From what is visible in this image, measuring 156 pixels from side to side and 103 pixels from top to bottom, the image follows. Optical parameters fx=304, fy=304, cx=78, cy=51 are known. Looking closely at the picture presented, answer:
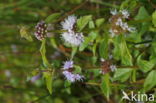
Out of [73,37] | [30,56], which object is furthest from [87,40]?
[30,56]

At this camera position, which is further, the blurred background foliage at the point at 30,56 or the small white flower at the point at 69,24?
the blurred background foliage at the point at 30,56

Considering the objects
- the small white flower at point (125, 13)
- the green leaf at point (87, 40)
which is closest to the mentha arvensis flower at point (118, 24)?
the small white flower at point (125, 13)

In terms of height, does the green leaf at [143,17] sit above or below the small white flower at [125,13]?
below

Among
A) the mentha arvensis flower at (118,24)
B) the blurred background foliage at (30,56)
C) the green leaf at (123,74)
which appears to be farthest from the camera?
the blurred background foliage at (30,56)

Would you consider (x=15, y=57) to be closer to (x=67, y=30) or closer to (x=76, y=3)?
(x=76, y=3)

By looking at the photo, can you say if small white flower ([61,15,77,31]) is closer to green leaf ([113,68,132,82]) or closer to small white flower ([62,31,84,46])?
small white flower ([62,31,84,46])

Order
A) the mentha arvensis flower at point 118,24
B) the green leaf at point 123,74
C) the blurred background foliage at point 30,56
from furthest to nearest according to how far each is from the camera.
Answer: the blurred background foliage at point 30,56 → the green leaf at point 123,74 → the mentha arvensis flower at point 118,24

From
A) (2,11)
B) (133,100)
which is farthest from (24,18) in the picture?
(133,100)

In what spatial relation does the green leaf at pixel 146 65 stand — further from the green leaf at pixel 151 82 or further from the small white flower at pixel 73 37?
the small white flower at pixel 73 37
